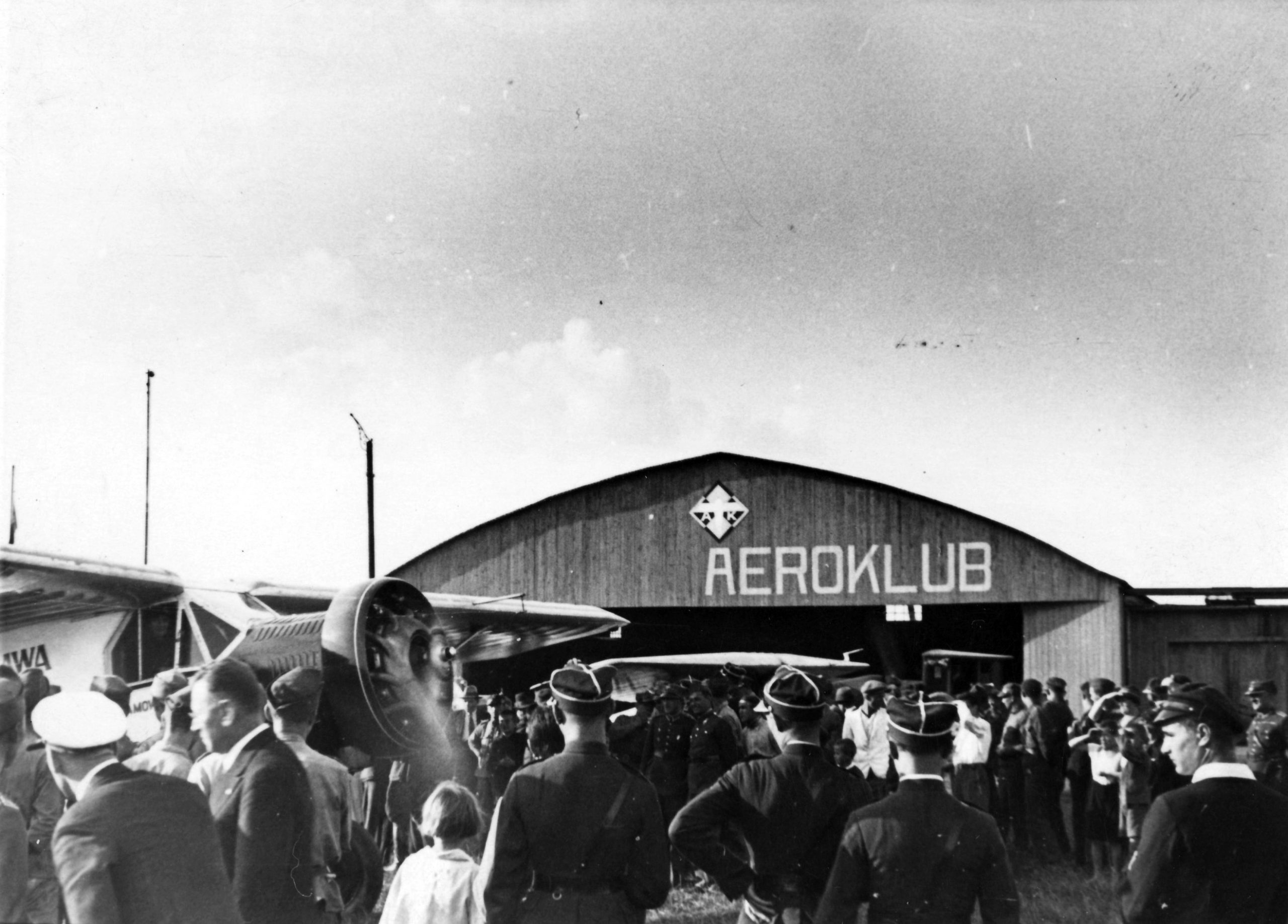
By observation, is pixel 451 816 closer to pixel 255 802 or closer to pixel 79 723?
pixel 255 802

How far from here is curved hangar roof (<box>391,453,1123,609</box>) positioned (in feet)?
46.1

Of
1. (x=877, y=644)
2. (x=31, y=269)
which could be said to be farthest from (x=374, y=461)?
(x=877, y=644)

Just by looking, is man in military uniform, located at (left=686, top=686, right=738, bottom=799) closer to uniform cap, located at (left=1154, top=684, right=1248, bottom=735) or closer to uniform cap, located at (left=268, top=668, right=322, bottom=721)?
uniform cap, located at (left=268, top=668, right=322, bottom=721)

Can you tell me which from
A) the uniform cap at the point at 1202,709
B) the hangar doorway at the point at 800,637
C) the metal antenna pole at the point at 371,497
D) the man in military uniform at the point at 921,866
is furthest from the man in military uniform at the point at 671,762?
the hangar doorway at the point at 800,637

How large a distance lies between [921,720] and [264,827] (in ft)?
8.07

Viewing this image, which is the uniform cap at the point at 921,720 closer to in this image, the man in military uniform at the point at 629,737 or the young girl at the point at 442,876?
the young girl at the point at 442,876

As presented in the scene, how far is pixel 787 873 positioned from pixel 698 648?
50.1 ft

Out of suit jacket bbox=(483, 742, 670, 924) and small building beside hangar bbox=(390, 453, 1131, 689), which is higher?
small building beside hangar bbox=(390, 453, 1131, 689)

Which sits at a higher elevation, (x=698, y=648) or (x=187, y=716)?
(x=187, y=716)

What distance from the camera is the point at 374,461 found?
27.5 ft

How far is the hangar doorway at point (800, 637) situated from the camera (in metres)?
18.0

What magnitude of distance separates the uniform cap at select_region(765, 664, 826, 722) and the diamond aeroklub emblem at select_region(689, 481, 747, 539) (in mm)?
10033

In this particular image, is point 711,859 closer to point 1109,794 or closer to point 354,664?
point 354,664

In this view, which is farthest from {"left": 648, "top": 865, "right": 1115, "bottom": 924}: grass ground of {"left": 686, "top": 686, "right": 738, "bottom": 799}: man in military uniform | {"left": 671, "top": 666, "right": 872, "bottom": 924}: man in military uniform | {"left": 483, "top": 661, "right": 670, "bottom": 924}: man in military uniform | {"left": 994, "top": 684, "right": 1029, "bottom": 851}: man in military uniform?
{"left": 483, "top": 661, "right": 670, "bottom": 924}: man in military uniform
